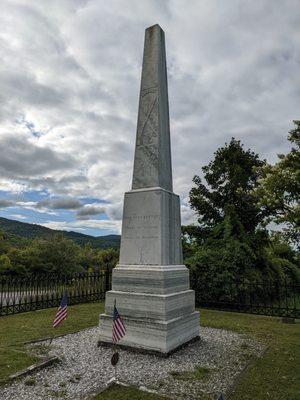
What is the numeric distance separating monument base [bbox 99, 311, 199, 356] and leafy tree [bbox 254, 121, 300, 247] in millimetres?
7104

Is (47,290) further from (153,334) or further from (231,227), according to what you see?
(231,227)

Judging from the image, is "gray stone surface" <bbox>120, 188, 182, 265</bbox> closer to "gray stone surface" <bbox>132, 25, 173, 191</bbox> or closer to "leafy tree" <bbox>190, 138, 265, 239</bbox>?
"gray stone surface" <bbox>132, 25, 173, 191</bbox>

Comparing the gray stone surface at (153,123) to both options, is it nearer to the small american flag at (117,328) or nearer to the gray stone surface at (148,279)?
the gray stone surface at (148,279)

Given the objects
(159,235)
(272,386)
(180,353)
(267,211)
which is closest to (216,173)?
(267,211)

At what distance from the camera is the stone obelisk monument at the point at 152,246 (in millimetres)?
5980

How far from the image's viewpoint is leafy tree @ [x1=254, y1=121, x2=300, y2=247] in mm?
11836

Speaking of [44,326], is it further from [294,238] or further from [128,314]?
[294,238]

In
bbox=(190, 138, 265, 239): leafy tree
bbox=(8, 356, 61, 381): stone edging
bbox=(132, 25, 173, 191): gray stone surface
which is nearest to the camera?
bbox=(8, 356, 61, 381): stone edging

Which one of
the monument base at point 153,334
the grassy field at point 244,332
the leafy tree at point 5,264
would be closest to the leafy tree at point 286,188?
the grassy field at point 244,332

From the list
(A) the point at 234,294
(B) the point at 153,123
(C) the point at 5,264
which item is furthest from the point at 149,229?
(C) the point at 5,264

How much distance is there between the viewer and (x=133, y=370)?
4.91 m

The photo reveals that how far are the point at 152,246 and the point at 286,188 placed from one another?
7821 mm

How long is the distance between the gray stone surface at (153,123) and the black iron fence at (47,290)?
5238 mm

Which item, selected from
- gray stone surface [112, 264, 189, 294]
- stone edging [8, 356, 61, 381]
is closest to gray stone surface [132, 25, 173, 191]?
gray stone surface [112, 264, 189, 294]
